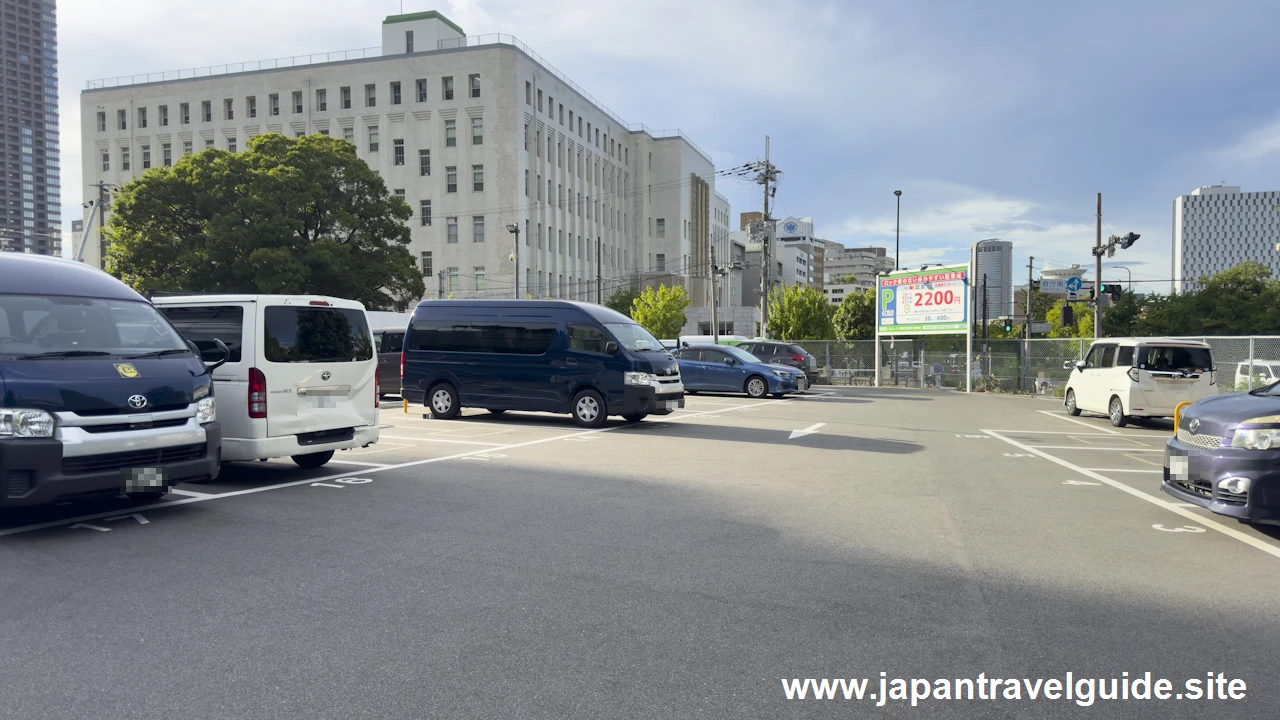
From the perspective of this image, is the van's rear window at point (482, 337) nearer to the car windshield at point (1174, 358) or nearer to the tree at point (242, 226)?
the car windshield at point (1174, 358)

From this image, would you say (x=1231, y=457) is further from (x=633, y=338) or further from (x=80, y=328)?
(x=633, y=338)

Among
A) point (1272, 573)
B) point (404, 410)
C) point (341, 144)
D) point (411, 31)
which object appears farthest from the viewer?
point (411, 31)

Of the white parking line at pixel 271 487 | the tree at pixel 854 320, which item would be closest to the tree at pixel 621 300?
the tree at pixel 854 320

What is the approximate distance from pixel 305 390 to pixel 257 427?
66 centimetres

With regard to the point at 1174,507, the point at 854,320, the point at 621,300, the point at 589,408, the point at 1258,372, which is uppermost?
the point at 621,300

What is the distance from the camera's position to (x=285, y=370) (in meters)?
8.99

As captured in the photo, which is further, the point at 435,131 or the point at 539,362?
the point at 435,131

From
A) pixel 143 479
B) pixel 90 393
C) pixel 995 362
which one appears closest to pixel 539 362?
pixel 143 479

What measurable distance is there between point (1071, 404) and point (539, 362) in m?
13.1

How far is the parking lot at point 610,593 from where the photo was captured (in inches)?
149

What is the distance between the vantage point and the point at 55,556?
6.03 metres

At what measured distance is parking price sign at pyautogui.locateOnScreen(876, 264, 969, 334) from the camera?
1300 inches

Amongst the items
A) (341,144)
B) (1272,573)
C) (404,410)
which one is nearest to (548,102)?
(341,144)

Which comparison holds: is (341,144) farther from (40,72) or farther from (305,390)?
(40,72)
